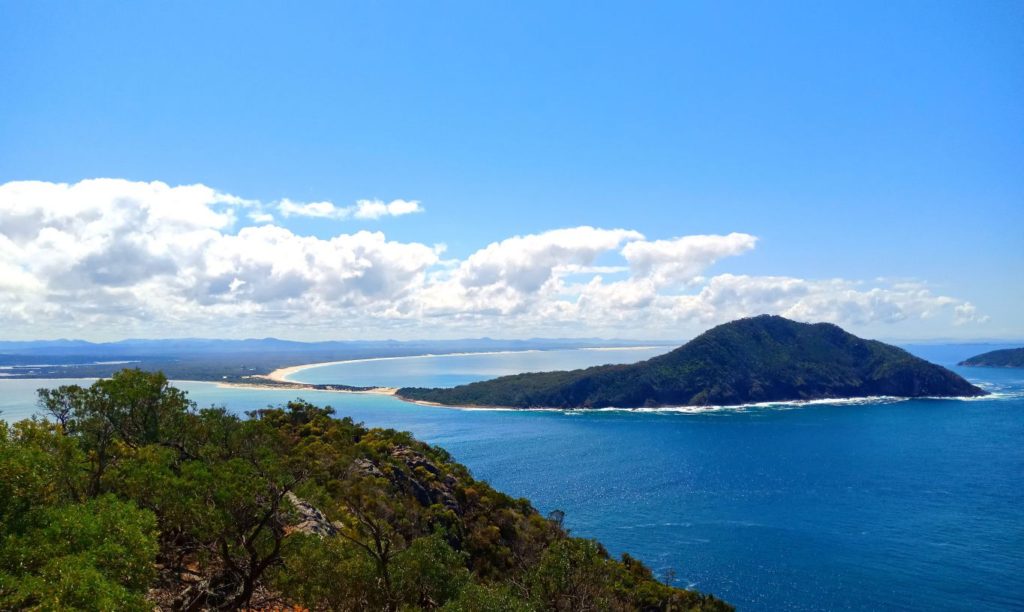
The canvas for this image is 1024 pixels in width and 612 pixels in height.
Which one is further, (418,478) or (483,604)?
(418,478)

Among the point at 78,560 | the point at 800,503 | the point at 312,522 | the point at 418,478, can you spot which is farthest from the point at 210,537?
the point at 800,503

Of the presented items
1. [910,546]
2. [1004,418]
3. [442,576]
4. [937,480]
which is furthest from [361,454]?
[1004,418]

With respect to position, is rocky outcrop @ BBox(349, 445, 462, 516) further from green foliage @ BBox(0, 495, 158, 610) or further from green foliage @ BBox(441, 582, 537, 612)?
green foliage @ BBox(0, 495, 158, 610)

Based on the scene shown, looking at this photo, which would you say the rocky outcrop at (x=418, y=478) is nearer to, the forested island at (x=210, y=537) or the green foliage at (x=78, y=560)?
the forested island at (x=210, y=537)

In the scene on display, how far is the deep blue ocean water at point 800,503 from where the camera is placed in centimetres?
7025

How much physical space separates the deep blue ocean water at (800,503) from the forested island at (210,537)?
76.0 ft

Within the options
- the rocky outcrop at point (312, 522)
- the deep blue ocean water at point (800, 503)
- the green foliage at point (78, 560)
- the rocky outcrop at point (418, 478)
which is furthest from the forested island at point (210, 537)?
the deep blue ocean water at point (800, 503)

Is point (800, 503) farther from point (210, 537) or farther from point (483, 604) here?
point (210, 537)

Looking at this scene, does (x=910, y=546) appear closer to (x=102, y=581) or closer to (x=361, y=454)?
(x=361, y=454)

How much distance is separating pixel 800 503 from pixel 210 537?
110m

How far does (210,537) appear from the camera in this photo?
2441cm

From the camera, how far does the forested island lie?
1645cm

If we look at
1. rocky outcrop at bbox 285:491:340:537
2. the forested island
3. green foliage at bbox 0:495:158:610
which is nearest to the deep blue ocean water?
the forested island

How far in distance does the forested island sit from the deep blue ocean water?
2317 cm
